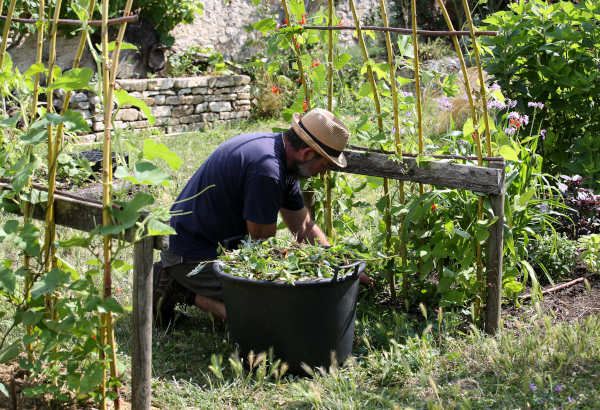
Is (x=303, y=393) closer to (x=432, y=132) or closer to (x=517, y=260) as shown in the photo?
(x=517, y=260)

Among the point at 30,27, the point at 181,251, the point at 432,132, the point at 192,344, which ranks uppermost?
the point at 30,27

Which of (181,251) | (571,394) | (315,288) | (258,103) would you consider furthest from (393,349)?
(258,103)

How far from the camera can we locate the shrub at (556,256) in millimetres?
3535

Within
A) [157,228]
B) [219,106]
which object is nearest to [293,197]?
[157,228]

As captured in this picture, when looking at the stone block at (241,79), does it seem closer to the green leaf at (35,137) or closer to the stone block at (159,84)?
the stone block at (159,84)

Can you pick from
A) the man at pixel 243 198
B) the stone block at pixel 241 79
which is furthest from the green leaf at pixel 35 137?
the stone block at pixel 241 79

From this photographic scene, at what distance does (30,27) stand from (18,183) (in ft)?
24.5

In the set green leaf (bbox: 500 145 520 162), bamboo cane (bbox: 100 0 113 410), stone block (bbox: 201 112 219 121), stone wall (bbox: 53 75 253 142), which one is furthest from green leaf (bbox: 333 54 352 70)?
stone block (bbox: 201 112 219 121)

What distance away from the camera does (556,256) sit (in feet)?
11.6

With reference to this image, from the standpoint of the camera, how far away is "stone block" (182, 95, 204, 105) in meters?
8.99

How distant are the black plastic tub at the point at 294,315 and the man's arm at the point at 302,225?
0.65 metres

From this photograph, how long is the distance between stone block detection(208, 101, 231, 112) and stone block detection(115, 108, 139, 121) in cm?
129

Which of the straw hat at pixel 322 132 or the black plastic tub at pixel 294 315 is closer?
the black plastic tub at pixel 294 315

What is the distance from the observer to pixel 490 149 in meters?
2.82
